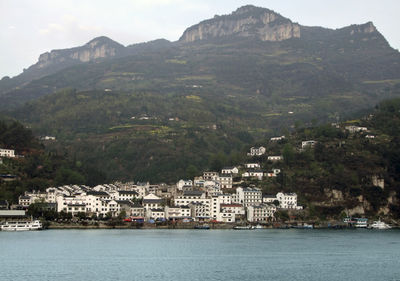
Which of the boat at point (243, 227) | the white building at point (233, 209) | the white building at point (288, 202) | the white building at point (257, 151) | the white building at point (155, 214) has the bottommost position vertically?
the boat at point (243, 227)

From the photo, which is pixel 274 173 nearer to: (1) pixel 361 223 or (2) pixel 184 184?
(2) pixel 184 184

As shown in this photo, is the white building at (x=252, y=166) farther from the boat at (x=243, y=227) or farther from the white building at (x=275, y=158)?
the boat at (x=243, y=227)

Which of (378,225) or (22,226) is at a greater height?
(22,226)

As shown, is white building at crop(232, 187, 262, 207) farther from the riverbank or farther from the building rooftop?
the building rooftop

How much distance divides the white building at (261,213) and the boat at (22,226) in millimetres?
37147

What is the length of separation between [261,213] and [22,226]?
42.0 meters

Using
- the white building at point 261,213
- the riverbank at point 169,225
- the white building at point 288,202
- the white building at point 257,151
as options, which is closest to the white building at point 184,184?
the white building at point 261,213

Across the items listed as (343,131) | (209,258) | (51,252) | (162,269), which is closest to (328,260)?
(209,258)

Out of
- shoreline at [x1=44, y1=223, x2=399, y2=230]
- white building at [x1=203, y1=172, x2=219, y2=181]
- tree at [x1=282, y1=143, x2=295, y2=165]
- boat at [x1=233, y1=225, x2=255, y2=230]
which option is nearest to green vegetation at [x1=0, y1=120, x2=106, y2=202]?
shoreline at [x1=44, y1=223, x2=399, y2=230]

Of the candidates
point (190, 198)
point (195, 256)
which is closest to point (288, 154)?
point (190, 198)

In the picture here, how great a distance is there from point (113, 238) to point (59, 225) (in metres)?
19.0

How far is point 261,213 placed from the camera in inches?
5182

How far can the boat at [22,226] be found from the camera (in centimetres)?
11612

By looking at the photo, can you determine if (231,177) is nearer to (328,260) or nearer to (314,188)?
(314,188)
